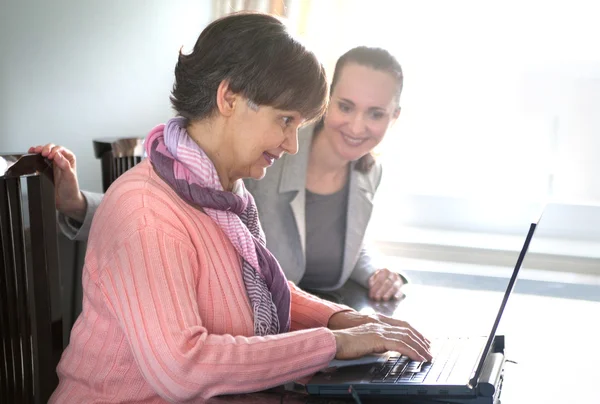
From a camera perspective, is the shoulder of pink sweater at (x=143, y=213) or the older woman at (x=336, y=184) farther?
the older woman at (x=336, y=184)

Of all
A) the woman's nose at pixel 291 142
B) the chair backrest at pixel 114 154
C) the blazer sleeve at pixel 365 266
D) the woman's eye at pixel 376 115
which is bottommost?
the blazer sleeve at pixel 365 266

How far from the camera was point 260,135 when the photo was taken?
1201 millimetres

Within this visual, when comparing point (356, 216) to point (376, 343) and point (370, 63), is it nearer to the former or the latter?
point (370, 63)

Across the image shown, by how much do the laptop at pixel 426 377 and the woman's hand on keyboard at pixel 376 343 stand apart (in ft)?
0.04

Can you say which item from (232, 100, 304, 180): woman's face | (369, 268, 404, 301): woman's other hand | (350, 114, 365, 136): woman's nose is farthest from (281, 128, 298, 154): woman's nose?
(350, 114, 365, 136): woman's nose

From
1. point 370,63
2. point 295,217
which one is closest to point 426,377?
point 295,217

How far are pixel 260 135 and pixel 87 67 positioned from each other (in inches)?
87.5

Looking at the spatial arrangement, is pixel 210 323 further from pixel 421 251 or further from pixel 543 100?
pixel 543 100

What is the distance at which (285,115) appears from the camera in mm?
1201

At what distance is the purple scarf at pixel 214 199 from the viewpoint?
45.5 inches

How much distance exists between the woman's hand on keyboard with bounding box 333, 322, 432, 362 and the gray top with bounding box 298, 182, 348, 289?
0.82 metres

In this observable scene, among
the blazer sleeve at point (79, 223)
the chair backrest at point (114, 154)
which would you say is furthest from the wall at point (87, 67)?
the blazer sleeve at point (79, 223)

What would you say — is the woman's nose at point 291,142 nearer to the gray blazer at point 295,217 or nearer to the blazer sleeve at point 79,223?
the blazer sleeve at point 79,223

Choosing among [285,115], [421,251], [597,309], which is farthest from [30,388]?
[421,251]
